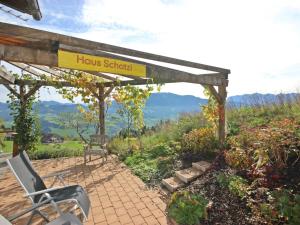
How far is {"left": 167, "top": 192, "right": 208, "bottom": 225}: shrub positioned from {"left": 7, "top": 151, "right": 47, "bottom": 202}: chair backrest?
68.4 inches

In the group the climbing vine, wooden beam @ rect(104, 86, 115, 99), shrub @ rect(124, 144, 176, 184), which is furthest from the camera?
wooden beam @ rect(104, 86, 115, 99)

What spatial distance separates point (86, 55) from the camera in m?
4.32

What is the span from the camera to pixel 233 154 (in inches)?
192

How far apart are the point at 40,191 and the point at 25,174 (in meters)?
0.65

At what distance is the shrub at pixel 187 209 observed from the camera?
114 inches

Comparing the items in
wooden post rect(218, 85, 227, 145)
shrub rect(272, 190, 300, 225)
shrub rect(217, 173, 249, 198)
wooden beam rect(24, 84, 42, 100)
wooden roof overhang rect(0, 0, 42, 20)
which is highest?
wooden roof overhang rect(0, 0, 42, 20)

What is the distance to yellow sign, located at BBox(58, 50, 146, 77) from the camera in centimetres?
406

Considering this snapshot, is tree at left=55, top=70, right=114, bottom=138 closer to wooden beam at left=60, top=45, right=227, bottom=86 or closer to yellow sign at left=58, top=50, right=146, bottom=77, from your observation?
wooden beam at left=60, top=45, right=227, bottom=86

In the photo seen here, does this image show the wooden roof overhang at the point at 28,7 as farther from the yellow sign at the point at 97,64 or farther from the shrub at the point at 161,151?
the shrub at the point at 161,151

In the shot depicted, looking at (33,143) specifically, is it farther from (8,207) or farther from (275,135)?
(275,135)

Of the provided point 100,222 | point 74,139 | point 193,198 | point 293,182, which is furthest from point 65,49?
point 74,139

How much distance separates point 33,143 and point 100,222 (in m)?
5.12

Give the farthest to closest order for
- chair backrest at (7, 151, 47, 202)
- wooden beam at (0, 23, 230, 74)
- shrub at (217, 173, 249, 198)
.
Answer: shrub at (217, 173, 249, 198) < wooden beam at (0, 23, 230, 74) < chair backrest at (7, 151, 47, 202)

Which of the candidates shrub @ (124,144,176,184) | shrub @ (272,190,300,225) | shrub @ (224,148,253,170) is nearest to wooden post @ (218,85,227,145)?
shrub @ (124,144,176,184)
